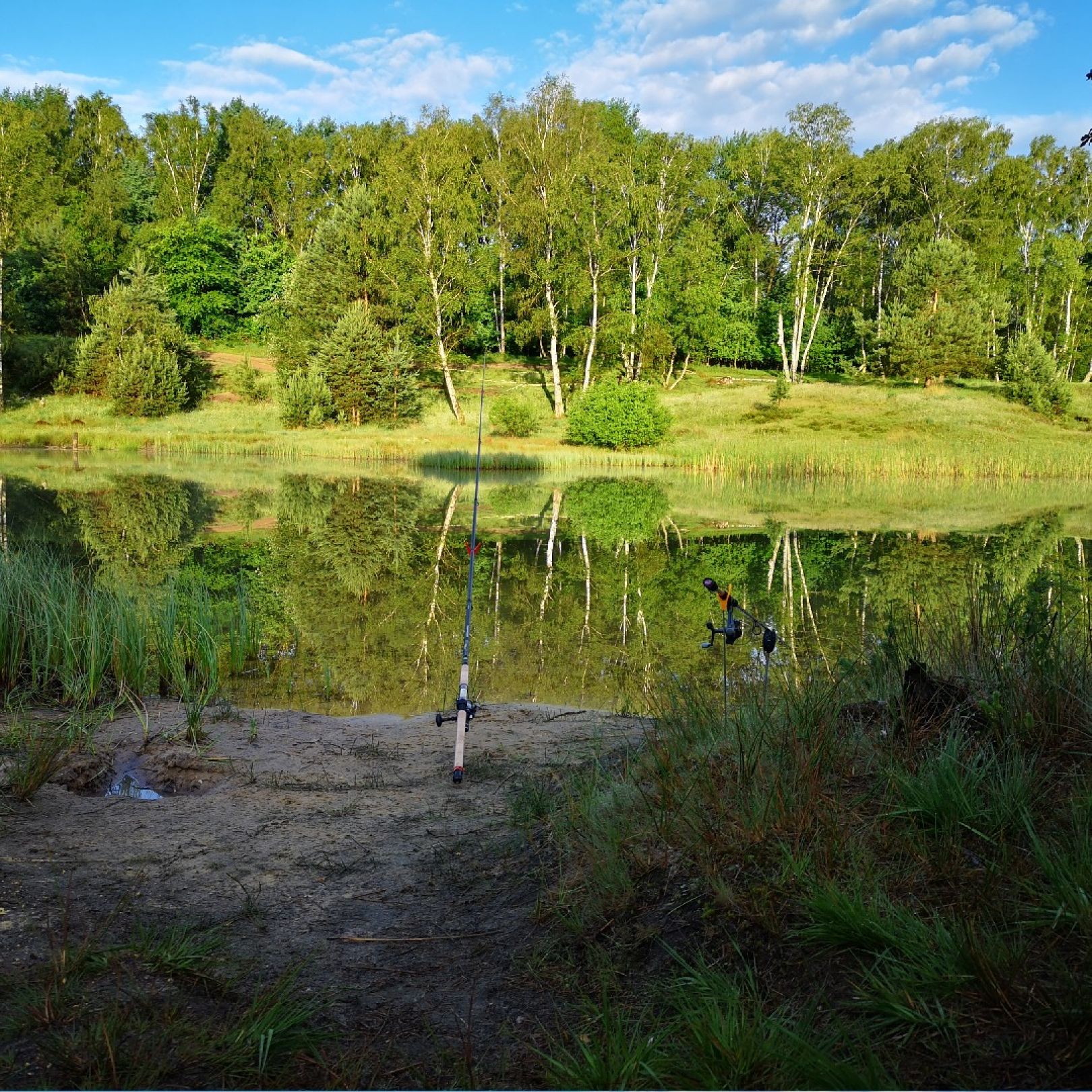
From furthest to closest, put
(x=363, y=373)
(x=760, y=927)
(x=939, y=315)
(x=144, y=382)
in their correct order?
(x=939, y=315) → (x=363, y=373) → (x=144, y=382) → (x=760, y=927)

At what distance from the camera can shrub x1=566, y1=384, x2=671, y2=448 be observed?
3366 cm

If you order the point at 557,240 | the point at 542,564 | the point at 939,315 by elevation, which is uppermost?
the point at 557,240

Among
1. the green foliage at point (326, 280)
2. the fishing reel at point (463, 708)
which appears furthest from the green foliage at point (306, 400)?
the fishing reel at point (463, 708)

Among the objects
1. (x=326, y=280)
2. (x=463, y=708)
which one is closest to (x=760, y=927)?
(x=463, y=708)

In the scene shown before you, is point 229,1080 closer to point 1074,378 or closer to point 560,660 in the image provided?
Result: point 560,660

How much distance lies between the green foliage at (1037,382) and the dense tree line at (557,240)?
0.53 metres

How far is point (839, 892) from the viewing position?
2.79 metres

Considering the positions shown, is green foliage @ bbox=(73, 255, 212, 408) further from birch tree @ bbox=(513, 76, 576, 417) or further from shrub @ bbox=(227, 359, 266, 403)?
birch tree @ bbox=(513, 76, 576, 417)

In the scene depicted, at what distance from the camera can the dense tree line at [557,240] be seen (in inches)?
1578

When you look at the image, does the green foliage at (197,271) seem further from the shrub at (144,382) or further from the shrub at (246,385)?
the shrub at (144,382)

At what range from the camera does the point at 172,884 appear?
355 cm

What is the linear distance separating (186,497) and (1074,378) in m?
51.6

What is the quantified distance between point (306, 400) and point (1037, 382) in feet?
104

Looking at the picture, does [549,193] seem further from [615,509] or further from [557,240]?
[615,509]
